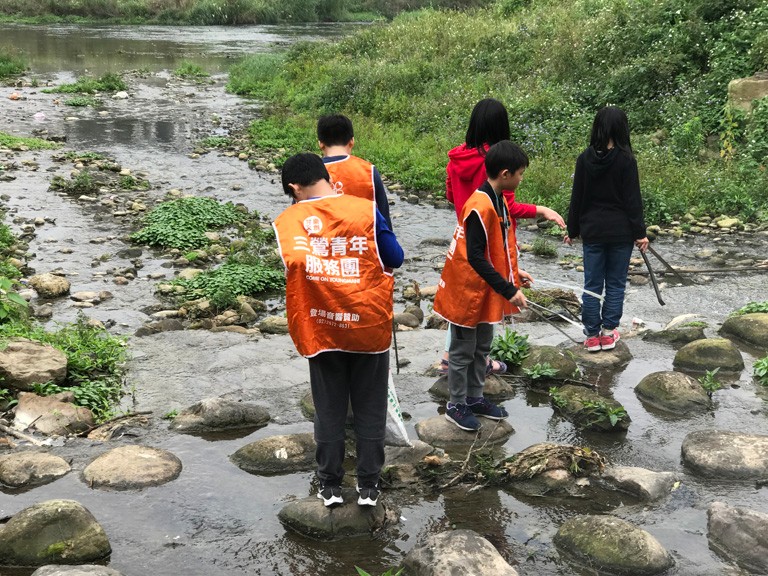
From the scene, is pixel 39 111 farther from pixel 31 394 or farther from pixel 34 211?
pixel 31 394

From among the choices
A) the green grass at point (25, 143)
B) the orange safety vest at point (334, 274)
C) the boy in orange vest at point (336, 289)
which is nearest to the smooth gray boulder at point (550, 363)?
the boy in orange vest at point (336, 289)

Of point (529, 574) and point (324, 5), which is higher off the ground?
point (324, 5)

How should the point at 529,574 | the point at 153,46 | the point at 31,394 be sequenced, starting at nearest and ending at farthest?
1. the point at 529,574
2. the point at 31,394
3. the point at 153,46

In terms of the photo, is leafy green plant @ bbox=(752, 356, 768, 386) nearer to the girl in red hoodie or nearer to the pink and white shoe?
the pink and white shoe

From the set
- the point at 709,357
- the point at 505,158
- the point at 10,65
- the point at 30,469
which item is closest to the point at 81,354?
the point at 30,469

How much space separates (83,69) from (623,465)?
2687 centimetres

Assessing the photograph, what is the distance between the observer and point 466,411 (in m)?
5.02

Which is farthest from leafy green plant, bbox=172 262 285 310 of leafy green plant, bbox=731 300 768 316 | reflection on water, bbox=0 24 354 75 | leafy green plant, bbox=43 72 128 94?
reflection on water, bbox=0 24 354 75

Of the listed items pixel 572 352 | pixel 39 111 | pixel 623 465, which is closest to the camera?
pixel 623 465

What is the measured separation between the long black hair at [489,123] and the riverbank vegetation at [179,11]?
134 feet

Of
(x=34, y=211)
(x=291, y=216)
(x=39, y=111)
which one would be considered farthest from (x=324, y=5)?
(x=291, y=216)

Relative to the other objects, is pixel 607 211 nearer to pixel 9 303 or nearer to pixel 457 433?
pixel 457 433

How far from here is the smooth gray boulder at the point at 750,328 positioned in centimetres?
668

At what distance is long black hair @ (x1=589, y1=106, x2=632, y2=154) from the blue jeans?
2.27 feet
